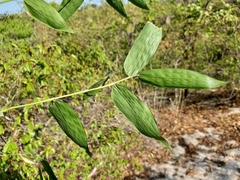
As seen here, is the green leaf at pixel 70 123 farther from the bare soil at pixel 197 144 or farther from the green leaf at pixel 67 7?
the bare soil at pixel 197 144

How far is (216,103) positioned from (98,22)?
2945 millimetres

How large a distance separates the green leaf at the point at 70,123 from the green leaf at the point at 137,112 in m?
0.05

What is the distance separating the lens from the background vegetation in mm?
2543

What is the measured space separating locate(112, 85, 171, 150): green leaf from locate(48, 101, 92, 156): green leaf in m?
0.05

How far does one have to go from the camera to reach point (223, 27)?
595 cm

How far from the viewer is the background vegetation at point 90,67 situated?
2543mm

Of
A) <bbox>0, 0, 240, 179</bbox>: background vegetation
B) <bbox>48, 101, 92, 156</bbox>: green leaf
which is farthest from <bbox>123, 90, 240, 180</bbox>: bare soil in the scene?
<bbox>48, 101, 92, 156</bbox>: green leaf

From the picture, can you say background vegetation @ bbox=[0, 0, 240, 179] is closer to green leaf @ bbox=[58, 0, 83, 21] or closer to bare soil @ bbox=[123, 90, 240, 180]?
bare soil @ bbox=[123, 90, 240, 180]

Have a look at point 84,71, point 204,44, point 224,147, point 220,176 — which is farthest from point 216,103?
point 84,71

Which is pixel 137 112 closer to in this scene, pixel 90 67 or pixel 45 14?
pixel 45 14

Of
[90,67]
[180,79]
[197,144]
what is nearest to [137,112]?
[180,79]

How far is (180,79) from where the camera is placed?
307 millimetres

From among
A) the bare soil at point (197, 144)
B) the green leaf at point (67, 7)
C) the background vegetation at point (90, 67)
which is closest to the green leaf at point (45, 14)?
the green leaf at point (67, 7)

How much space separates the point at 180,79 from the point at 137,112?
0.17ft
